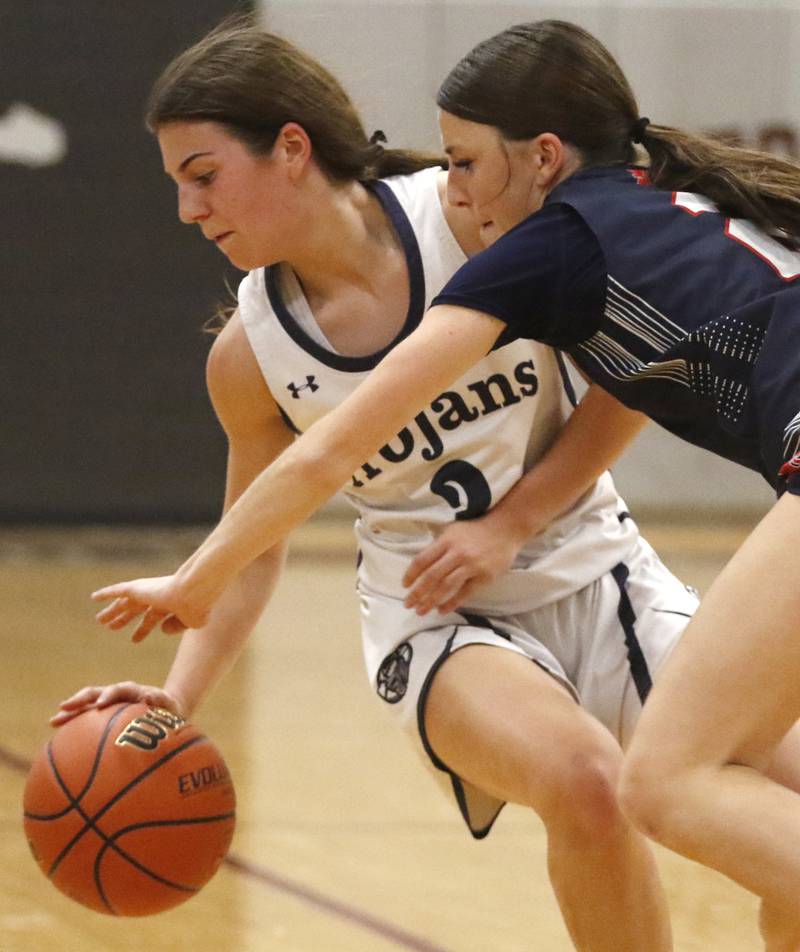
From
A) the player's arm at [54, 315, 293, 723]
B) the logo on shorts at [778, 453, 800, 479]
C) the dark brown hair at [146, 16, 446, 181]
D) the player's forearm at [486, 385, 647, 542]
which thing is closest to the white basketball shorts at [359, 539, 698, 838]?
the player's forearm at [486, 385, 647, 542]

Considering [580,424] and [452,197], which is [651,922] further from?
[452,197]

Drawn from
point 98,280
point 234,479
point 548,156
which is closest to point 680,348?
point 548,156

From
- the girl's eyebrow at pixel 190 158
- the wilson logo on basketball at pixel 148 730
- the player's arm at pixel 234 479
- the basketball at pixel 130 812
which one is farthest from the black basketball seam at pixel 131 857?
the girl's eyebrow at pixel 190 158

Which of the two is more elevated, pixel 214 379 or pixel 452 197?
pixel 452 197

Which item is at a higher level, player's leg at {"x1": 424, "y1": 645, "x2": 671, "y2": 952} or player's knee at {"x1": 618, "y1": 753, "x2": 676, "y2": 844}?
player's knee at {"x1": 618, "y1": 753, "x2": 676, "y2": 844}

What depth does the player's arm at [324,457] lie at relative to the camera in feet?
8.14

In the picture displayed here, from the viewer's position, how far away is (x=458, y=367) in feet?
8.18

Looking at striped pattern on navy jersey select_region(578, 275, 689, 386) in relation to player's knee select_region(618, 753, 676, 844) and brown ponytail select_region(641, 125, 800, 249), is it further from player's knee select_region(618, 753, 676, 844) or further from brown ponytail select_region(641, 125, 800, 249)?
player's knee select_region(618, 753, 676, 844)

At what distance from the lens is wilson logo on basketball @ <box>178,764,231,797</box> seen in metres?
2.90

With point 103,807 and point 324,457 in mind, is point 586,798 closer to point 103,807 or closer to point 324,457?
point 324,457

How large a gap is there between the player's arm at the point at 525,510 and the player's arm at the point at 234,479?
0.36 meters

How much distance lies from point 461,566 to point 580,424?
37cm

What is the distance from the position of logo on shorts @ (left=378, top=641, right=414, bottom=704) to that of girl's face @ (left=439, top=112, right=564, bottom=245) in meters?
0.78

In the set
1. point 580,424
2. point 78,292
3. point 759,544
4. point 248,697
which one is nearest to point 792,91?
point 78,292
